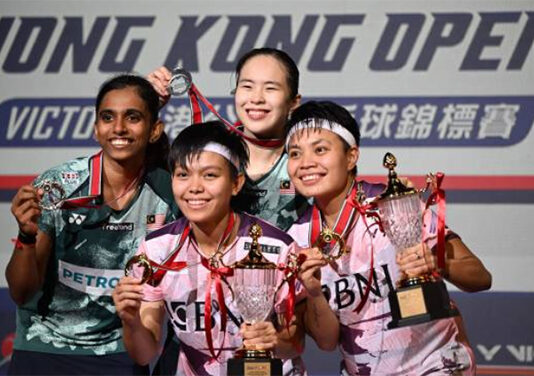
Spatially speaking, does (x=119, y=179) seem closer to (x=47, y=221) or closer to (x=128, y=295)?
(x=47, y=221)

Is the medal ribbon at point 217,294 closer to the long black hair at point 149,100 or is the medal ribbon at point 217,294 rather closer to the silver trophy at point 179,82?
the long black hair at point 149,100

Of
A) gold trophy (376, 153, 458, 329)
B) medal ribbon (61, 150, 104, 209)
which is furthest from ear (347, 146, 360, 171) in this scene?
medal ribbon (61, 150, 104, 209)

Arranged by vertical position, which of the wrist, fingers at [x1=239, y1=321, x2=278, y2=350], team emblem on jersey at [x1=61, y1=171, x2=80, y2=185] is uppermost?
team emblem on jersey at [x1=61, y1=171, x2=80, y2=185]

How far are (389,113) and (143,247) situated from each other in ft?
5.57

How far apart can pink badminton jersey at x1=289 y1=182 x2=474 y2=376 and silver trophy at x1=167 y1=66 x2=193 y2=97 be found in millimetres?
741

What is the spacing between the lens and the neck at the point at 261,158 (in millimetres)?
3070

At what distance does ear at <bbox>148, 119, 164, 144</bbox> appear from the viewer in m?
3.07

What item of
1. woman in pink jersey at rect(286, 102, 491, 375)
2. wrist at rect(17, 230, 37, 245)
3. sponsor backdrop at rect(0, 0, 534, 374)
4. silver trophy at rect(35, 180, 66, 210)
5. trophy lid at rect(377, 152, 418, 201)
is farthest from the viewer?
sponsor backdrop at rect(0, 0, 534, 374)

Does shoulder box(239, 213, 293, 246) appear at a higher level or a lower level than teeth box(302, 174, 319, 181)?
lower

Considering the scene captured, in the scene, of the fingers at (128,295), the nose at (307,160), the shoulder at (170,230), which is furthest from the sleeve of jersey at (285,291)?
the fingers at (128,295)

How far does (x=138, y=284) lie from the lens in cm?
239

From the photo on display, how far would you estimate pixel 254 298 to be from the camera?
2453 millimetres

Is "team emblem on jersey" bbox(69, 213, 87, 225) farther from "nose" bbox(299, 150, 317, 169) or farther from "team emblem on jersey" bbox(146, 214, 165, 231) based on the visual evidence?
"nose" bbox(299, 150, 317, 169)

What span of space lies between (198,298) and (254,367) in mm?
385
